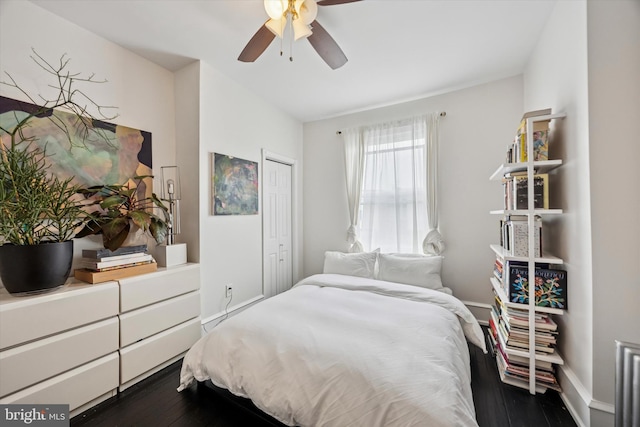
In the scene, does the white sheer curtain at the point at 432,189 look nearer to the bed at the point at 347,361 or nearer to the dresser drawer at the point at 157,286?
the bed at the point at 347,361

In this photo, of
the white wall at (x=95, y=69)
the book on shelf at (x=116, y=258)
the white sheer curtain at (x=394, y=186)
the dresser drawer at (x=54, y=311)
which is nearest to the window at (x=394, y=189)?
the white sheer curtain at (x=394, y=186)

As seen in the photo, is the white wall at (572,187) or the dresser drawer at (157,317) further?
the dresser drawer at (157,317)

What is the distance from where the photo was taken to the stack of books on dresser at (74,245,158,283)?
175 cm

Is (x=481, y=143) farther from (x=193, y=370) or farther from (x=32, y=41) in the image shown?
(x=32, y=41)

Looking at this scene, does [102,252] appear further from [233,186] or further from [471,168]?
[471,168]

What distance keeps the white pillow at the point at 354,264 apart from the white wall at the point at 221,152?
949 mm

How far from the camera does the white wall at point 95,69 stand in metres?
1.63

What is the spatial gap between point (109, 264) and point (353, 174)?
9.14 feet

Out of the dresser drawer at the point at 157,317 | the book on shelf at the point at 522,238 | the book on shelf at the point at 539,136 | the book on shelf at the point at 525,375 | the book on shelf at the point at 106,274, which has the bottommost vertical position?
the book on shelf at the point at 525,375

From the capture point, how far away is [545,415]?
5.08 ft

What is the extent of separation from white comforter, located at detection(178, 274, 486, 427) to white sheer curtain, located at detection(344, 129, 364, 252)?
4.53 feet

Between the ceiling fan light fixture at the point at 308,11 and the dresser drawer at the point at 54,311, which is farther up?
the ceiling fan light fixture at the point at 308,11

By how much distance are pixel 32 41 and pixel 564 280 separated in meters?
4.00

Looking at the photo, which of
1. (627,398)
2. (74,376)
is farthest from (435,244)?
(74,376)
